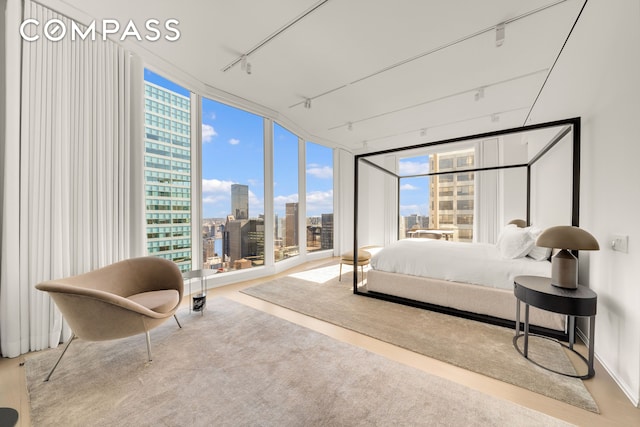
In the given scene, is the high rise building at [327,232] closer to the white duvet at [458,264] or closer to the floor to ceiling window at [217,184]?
the floor to ceiling window at [217,184]

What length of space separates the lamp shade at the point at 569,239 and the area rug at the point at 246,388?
104cm

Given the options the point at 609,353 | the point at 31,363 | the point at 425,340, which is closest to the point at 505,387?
the point at 425,340

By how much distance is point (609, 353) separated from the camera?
5.64 ft

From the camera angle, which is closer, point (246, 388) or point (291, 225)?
point (246, 388)

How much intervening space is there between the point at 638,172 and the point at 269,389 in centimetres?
261

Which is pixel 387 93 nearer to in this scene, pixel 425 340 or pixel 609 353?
pixel 425 340

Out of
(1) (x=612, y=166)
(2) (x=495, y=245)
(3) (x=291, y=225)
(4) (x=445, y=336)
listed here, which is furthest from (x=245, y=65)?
(2) (x=495, y=245)

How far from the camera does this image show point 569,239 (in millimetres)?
1664

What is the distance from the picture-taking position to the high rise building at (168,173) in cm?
304

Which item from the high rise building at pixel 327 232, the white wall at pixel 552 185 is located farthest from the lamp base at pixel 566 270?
the high rise building at pixel 327 232

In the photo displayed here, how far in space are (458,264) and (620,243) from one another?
4.10ft

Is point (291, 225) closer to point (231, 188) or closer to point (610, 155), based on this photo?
point (231, 188)

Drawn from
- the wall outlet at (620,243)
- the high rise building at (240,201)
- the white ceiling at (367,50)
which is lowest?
the wall outlet at (620,243)

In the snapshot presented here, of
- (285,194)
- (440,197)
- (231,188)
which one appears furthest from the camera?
(440,197)
